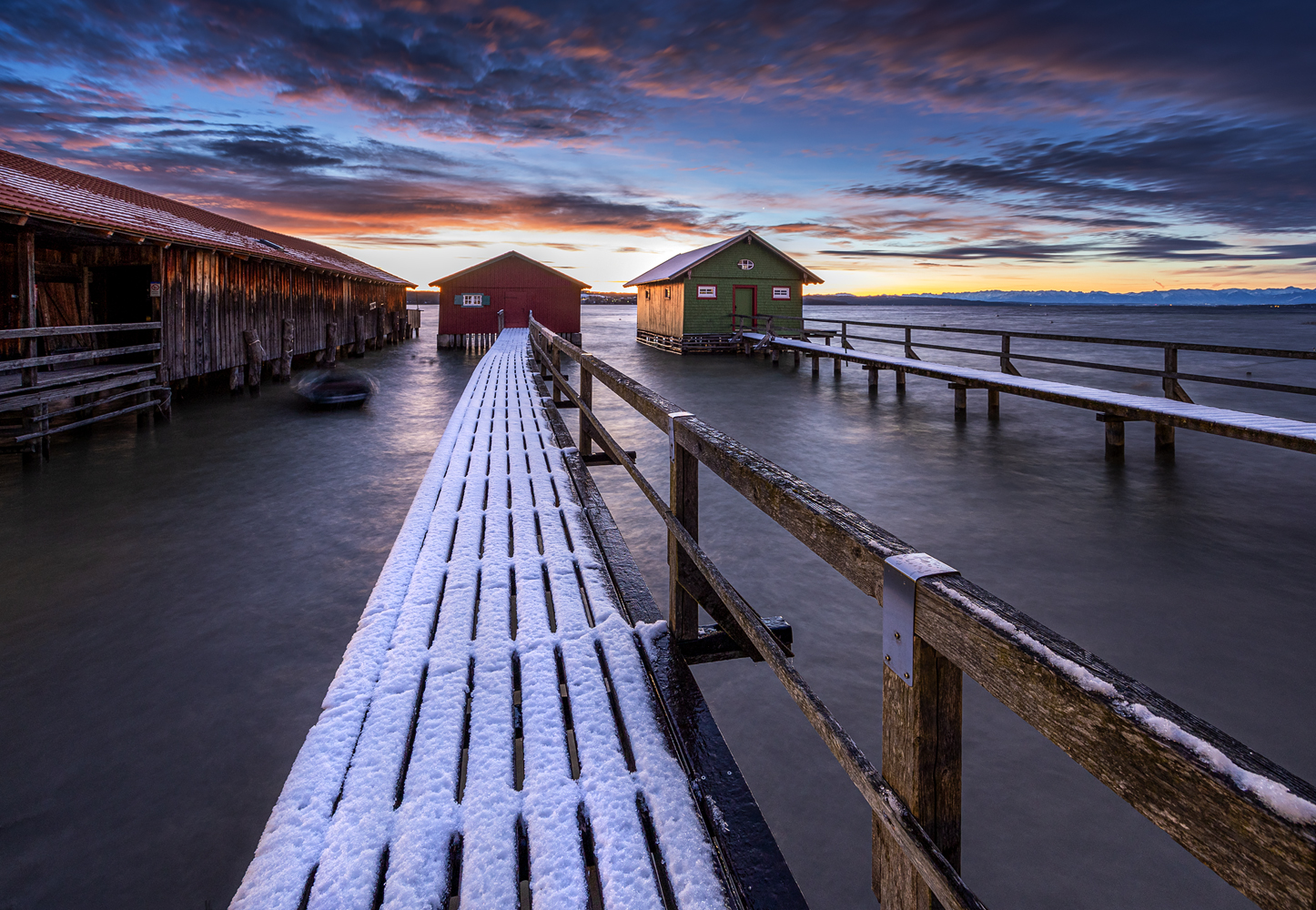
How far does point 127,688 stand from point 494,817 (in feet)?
10.1

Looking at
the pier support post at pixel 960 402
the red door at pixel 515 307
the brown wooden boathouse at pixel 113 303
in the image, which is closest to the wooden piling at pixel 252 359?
the brown wooden boathouse at pixel 113 303

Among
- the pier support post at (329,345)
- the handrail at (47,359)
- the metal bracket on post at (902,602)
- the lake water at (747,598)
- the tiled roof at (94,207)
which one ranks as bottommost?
the lake water at (747,598)

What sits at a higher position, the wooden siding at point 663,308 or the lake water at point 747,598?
the wooden siding at point 663,308

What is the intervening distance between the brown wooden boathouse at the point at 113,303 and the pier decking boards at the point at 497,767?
27.6ft

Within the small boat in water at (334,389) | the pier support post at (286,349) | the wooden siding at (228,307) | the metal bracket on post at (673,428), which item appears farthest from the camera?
the pier support post at (286,349)

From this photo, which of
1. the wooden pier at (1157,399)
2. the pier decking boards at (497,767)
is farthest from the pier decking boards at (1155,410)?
the pier decking boards at (497,767)

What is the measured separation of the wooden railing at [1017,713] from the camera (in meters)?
0.81

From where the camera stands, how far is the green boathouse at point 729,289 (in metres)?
29.8

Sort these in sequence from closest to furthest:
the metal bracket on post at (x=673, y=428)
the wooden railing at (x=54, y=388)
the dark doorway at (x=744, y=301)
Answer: the metal bracket on post at (x=673, y=428) → the wooden railing at (x=54, y=388) → the dark doorway at (x=744, y=301)

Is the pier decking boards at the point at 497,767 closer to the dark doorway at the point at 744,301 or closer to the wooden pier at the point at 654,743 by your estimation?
the wooden pier at the point at 654,743

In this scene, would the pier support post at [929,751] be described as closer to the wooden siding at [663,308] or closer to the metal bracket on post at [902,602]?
the metal bracket on post at [902,602]

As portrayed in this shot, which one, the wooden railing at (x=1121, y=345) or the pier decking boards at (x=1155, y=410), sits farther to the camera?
the wooden railing at (x=1121, y=345)

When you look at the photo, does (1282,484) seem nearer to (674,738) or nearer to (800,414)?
(800,414)

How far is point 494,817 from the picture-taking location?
2104mm
